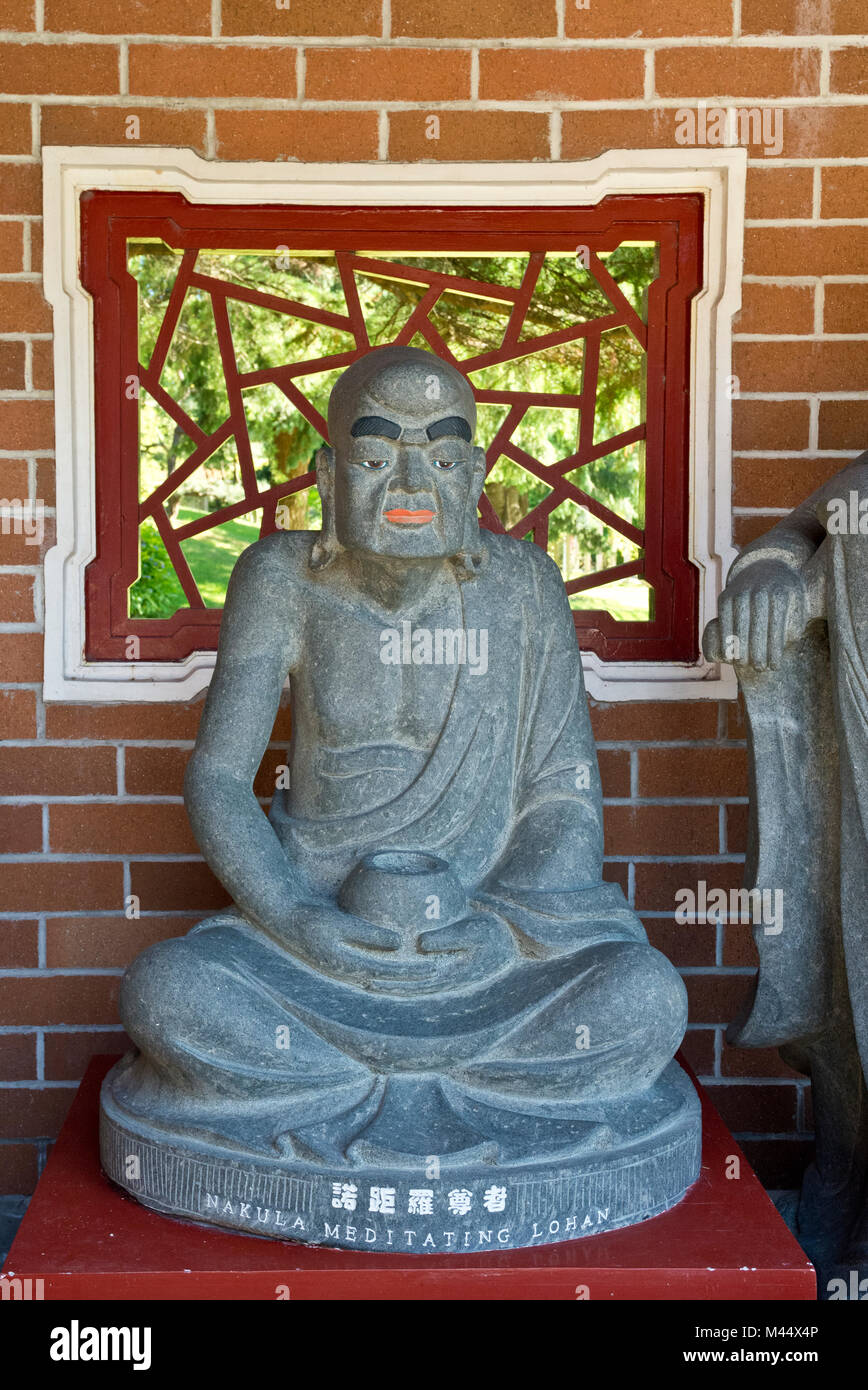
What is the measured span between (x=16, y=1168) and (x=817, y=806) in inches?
79.1

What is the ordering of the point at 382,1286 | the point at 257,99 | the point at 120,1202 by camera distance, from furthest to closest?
the point at 257,99, the point at 120,1202, the point at 382,1286

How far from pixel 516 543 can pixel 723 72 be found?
1.24 meters

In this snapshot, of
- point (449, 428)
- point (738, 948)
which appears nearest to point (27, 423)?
point (449, 428)

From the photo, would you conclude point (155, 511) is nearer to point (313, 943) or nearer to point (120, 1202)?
point (313, 943)

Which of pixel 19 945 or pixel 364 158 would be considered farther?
pixel 19 945

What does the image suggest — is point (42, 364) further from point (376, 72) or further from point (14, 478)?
point (376, 72)

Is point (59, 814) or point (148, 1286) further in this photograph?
point (59, 814)

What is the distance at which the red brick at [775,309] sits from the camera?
11.6ft

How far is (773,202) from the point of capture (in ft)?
11.5

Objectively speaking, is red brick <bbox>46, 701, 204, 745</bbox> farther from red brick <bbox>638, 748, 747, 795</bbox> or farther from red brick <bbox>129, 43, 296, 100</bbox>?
red brick <bbox>129, 43, 296, 100</bbox>

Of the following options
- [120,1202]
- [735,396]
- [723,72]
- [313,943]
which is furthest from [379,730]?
[723,72]

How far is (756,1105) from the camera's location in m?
3.69

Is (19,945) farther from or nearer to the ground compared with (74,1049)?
farther from the ground

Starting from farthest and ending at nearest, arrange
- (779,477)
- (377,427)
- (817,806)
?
(779,477), (817,806), (377,427)
